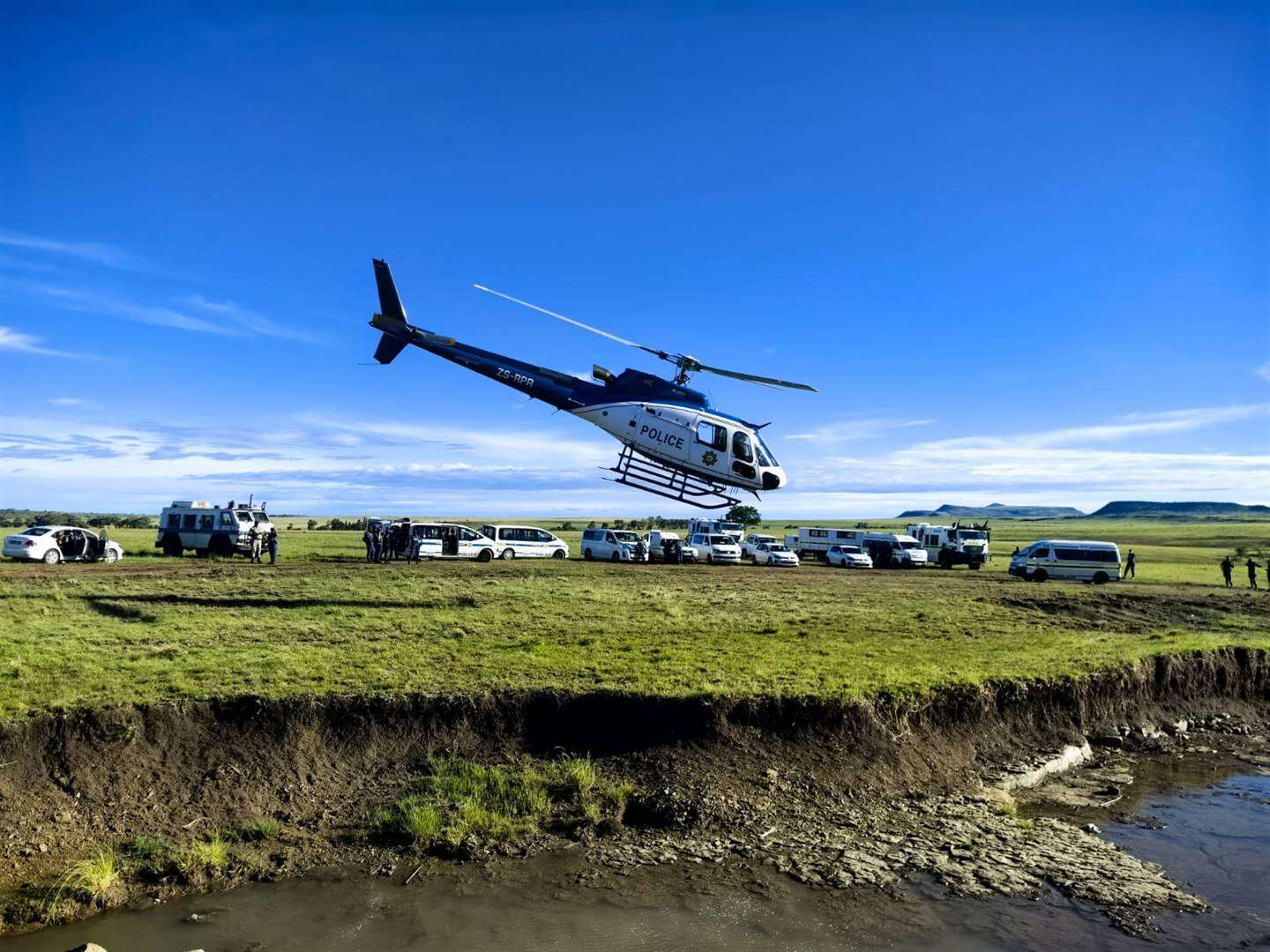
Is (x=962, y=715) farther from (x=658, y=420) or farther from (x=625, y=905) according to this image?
(x=658, y=420)

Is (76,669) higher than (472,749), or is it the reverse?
(76,669)

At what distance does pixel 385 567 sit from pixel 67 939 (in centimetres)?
2758

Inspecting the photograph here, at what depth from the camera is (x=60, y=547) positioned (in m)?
36.6

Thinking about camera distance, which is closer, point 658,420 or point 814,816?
point 814,816

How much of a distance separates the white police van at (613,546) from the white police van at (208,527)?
16.7 metres

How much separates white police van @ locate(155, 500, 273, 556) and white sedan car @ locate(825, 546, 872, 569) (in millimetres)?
31526

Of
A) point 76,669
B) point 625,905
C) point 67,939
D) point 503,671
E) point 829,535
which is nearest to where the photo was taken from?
point 67,939

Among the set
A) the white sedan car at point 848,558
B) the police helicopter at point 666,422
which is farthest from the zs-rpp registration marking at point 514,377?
the white sedan car at point 848,558

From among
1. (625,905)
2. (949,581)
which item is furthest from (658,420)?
(949,581)

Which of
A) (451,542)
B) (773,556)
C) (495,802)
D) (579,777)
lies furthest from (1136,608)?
(451,542)

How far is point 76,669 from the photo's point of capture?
532 inches

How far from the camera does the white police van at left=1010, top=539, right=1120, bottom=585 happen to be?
41.5 metres

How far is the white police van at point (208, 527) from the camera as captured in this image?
3928 centimetres

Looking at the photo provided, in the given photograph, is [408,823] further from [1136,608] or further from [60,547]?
[60,547]
